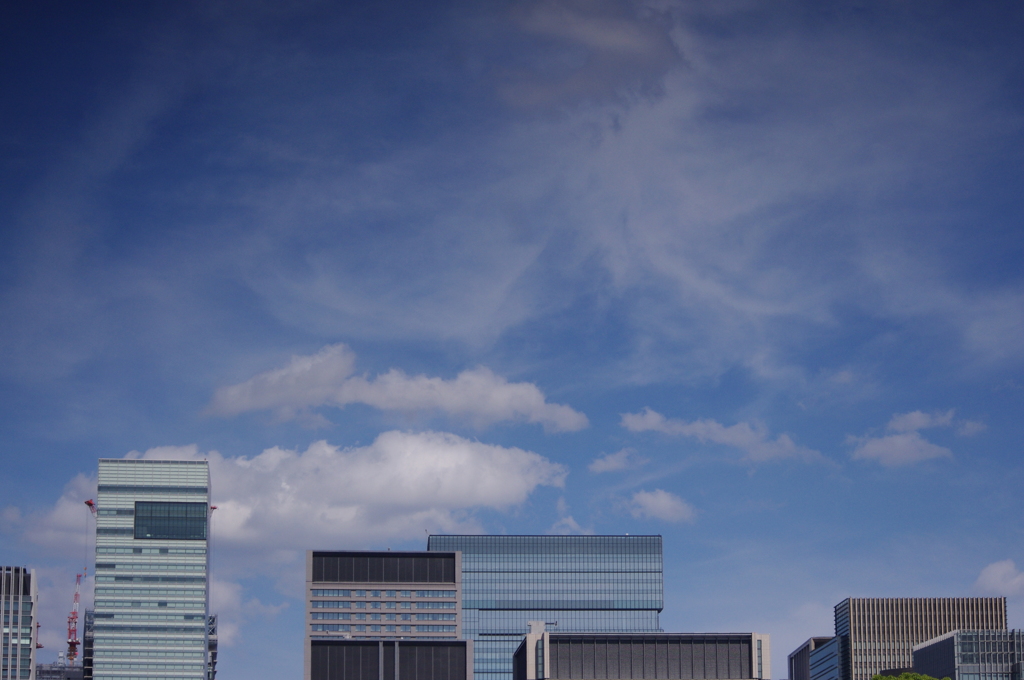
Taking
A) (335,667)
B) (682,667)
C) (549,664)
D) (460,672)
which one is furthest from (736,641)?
(335,667)

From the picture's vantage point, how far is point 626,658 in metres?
178

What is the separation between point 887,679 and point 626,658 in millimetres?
40297

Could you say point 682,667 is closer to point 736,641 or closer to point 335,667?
point 736,641

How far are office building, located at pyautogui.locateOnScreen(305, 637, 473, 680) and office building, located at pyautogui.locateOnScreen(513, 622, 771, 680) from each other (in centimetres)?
1199

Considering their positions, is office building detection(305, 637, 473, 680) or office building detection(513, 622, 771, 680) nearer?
office building detection(305, 637, 473, 680)

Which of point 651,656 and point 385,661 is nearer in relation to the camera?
point 385,661

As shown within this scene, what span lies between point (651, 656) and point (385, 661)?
1343 inches

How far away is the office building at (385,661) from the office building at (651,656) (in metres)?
12.0

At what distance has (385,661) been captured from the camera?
170 meters

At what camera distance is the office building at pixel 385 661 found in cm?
16988

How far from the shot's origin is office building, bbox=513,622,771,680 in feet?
580

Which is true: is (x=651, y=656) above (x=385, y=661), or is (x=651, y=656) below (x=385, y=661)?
above

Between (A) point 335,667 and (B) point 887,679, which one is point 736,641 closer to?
(B) point 887,679

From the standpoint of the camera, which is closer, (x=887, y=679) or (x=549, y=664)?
(x=549, y=664)
